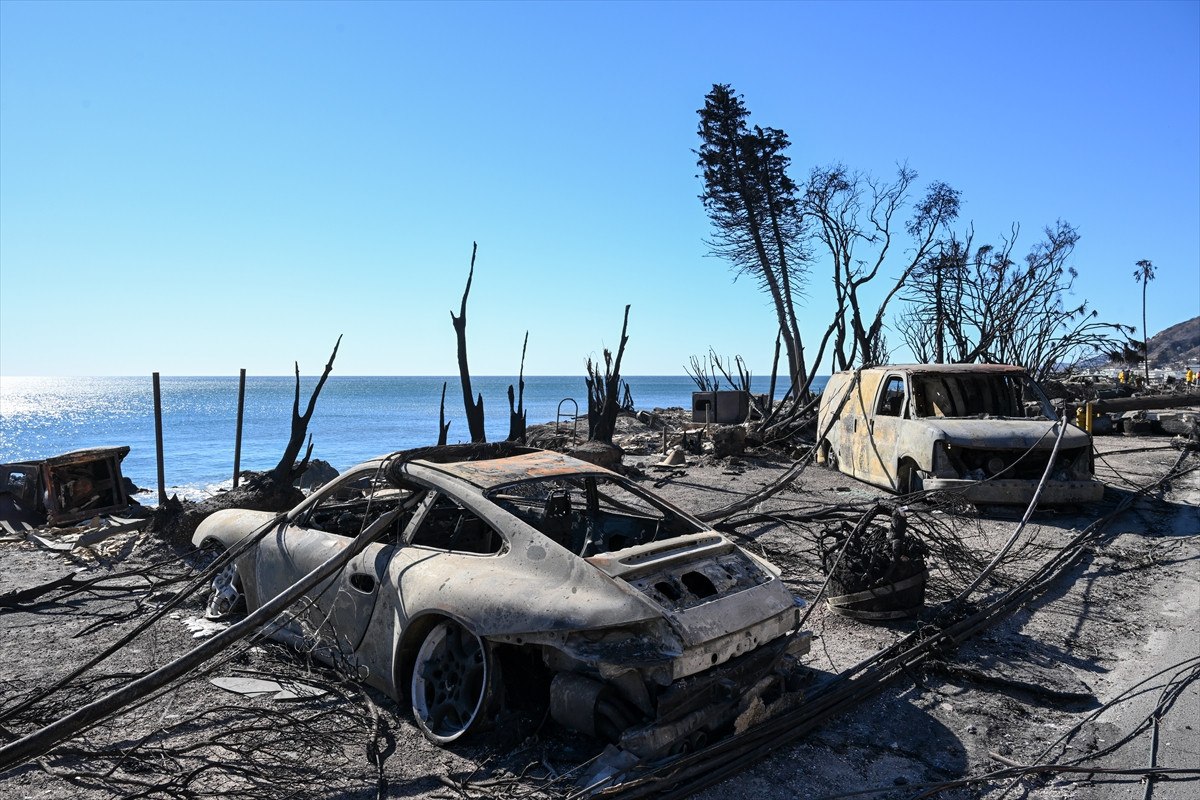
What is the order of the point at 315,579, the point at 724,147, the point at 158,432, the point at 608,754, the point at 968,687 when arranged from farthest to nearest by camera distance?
the point at 724,147
the point at 158,432
the point at 968,687
the point at 315,579
the point at 608,754

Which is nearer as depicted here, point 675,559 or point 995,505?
point 675,559

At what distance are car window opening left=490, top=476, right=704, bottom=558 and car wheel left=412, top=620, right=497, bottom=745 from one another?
87cm

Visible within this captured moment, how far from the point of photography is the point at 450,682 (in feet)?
12.8

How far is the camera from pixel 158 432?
44.2 ft

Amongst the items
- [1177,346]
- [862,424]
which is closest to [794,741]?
[862,424]

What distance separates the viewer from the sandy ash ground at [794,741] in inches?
135

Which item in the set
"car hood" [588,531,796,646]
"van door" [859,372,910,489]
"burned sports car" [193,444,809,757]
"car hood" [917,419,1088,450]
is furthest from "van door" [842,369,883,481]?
"car hood" [588,531,796,646]

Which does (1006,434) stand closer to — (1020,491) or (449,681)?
(1020,491)

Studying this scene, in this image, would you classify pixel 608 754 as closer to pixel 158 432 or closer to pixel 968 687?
pixel 968 687

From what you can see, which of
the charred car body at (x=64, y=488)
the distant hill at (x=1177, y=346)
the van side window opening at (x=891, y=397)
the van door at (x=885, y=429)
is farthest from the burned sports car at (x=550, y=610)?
the distant hill at (x=1177, y=346)

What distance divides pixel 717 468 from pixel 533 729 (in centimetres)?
1185

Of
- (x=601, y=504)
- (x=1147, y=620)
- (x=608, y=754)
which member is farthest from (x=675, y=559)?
(x=1147, y=620)

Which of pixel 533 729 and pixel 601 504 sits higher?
pixel 601 504

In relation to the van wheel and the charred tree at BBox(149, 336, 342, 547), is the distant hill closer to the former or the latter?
the van wheel
